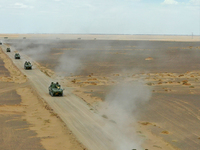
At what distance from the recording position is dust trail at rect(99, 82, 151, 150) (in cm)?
2255

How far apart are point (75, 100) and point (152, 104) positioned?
367 inches

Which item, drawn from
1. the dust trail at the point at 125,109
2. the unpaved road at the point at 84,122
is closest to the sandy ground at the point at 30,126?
the unpaved road at the point at 84,122

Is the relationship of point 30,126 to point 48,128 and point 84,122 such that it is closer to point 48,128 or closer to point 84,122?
point 48,128

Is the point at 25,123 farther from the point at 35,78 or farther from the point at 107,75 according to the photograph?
the point at 107,75

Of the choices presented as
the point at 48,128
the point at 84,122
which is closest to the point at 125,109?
the point at 84,122

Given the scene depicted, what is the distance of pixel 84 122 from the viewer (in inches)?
1047

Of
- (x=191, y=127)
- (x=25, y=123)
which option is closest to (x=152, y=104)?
(x=191, y=127)

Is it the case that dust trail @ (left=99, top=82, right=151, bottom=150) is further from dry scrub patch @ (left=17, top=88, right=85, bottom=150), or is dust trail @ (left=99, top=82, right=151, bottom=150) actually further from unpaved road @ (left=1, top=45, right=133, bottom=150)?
dry scrub patch @ (left=17, top=88, right=85, bottom=150)

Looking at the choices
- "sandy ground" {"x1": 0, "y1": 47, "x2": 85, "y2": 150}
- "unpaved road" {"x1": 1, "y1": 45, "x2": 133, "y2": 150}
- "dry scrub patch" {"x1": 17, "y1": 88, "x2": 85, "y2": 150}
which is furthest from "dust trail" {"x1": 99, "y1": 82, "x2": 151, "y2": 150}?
"sandy ground" {"x1": 0, "y1": 47, "x2": 85, "y2": 150}

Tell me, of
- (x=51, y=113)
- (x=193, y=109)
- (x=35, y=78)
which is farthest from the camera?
(x=35, y=78)

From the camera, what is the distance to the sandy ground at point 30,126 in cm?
2167

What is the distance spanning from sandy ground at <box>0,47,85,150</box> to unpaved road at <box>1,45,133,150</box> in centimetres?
72

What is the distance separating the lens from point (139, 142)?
22688 millimetres

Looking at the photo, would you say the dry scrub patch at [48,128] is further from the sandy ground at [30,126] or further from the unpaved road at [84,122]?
the unpaved road at [84,122]
